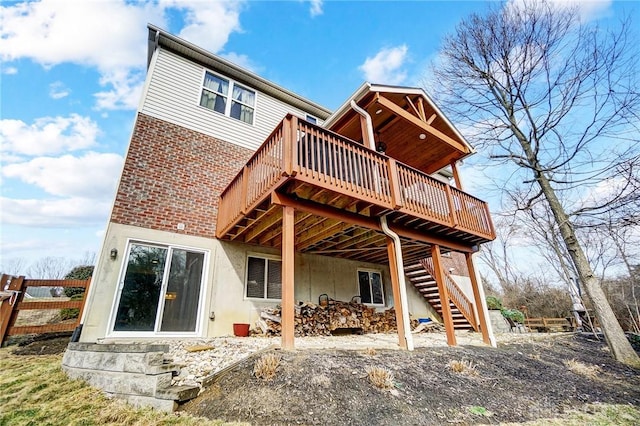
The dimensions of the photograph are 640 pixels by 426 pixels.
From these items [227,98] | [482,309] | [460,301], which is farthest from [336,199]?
[460,301]

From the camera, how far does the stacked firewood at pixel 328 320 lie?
7133 mm

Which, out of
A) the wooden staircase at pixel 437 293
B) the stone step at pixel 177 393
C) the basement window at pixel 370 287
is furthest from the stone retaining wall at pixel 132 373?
the wooden staircase at pixel 437 293

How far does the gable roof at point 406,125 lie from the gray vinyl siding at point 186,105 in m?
2.87

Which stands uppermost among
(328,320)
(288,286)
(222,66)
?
(222,66)

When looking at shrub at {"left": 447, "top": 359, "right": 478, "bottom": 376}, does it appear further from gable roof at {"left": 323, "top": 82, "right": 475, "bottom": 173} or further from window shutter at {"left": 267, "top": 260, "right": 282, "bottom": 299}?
gable roof at {"left": 323, "top": 82, "right": 475, "bottom": 173}

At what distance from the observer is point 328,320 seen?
805 centimetres

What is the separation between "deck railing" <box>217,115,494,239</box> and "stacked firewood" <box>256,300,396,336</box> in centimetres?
263

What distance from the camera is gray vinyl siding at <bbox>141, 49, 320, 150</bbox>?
784 cm

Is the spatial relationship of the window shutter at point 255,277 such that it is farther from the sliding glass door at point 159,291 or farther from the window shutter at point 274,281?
the sliding glass door at point 159,291

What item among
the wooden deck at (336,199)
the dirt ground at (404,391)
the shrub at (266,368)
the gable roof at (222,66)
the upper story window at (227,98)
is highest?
the gable roof at (222,66)

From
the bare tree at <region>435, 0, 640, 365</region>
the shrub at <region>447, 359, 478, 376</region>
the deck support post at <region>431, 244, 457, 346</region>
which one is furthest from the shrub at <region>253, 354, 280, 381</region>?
the bare tree at <region>435, 0, 640, 365</region>

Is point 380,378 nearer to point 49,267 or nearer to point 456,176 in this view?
point 456,176

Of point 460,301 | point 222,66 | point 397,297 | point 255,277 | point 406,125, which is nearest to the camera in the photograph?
point 397,297

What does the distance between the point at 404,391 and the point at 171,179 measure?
22.7 ft
